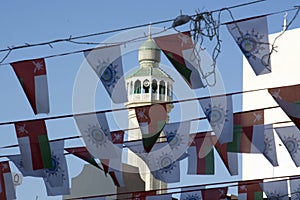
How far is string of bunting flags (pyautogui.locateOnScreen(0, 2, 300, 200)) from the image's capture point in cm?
1212

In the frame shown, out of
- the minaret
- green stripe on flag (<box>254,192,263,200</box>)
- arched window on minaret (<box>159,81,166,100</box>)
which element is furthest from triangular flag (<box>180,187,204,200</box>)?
arched window on minaret (<box>159,81,166,100</box>)

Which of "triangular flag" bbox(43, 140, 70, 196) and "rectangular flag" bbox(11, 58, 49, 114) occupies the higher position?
"rectangular flag" bbox(11, 58, 49, 114)

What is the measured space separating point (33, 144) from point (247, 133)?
12.0ft

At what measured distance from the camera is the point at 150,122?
13930 millimetres

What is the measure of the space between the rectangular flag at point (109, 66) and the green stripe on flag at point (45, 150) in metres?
1.81

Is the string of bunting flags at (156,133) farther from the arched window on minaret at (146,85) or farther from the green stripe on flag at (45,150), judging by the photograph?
the arched window on minaret at (146,85)

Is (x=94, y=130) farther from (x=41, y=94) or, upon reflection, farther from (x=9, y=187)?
(x=9, y=187)

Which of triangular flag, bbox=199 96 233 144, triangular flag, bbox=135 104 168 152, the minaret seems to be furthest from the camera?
the minaret

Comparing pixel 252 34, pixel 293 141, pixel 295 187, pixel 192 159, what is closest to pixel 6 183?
pixel 192 159

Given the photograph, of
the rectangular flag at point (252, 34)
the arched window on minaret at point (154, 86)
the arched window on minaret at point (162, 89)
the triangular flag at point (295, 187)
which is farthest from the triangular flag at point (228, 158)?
the arched window on minaret at point (154, 86)

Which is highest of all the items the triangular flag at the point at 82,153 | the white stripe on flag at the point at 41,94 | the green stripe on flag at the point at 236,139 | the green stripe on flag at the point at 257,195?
the white stripe on flag at the point at 41,94

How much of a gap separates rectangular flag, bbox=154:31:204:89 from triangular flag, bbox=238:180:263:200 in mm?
4308

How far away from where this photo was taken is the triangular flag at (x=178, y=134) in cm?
1392

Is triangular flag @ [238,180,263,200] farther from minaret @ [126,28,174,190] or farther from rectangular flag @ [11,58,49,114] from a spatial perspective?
minaret @ [126,28,174,190]
